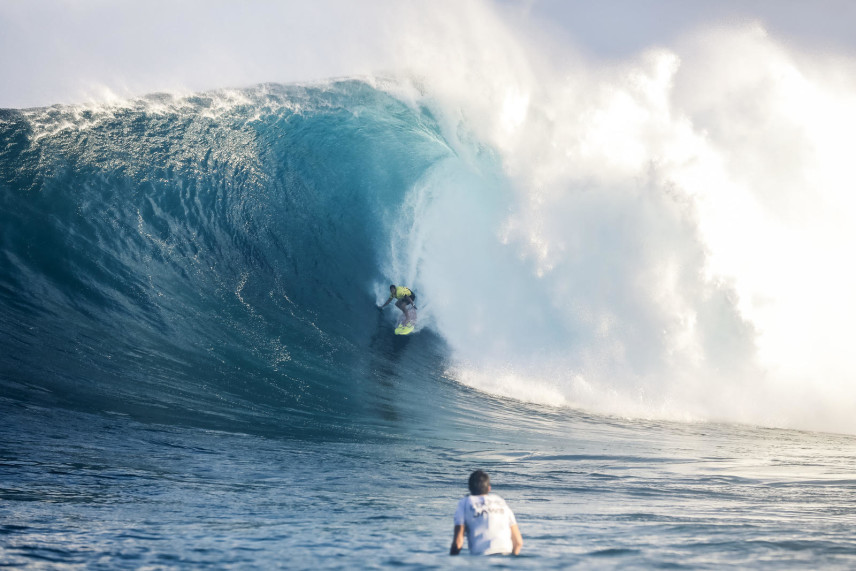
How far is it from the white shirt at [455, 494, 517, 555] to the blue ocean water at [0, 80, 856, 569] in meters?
0.13

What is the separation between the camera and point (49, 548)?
4.14m

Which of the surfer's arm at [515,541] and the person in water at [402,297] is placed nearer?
the surfer's arm at [515,541]

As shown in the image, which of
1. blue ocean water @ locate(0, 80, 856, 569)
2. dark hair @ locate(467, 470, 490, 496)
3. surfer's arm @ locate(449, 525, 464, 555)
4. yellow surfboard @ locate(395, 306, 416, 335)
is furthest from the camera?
yellow surfboard @ locate(395, 306, 416, 335)

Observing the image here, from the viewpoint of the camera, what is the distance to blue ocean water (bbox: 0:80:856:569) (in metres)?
4.69

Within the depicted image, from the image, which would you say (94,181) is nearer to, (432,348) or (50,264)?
(50,264)

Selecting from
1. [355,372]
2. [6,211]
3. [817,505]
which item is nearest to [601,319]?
[355,372]

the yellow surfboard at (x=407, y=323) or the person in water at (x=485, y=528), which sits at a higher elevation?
the yellow surfboard at (x=407, y=323)

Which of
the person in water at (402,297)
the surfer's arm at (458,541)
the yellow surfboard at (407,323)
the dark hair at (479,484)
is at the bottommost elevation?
the surfer's arm at (458,541)

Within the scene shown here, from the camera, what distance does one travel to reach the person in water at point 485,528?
408 centimetres

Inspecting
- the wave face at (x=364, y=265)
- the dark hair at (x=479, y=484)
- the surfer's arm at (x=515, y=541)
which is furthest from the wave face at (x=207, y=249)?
the surfer's arm at (x=515, y=541)

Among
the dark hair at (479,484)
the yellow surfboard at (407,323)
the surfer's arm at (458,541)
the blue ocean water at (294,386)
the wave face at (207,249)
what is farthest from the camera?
the yellow surfboard at (407,323)

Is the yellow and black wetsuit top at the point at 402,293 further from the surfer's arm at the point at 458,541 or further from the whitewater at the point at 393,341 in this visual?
the surfer's arm at the point at 458,541

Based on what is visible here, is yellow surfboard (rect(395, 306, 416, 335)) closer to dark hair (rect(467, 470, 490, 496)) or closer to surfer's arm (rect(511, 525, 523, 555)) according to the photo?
dark hair (rect(467, 470, 490, 496))

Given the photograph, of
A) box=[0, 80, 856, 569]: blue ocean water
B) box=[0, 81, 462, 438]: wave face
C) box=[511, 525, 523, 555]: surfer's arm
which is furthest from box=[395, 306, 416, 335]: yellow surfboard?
box=[511, 525, 523, 555]: surfer's arm
